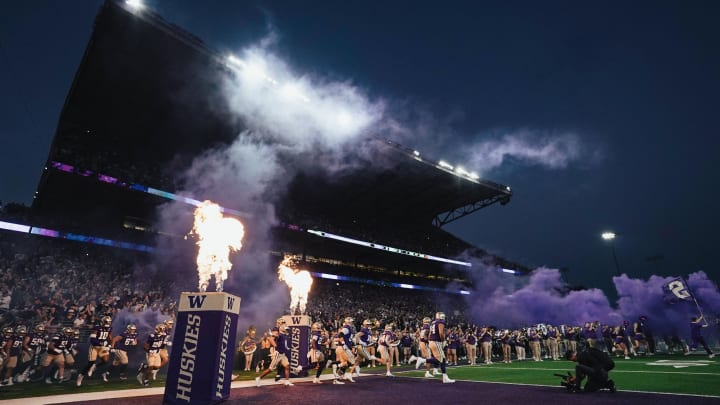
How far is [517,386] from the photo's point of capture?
9273mm

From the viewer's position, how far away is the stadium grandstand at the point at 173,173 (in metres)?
20.2

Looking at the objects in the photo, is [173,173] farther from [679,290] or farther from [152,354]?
[679,290]

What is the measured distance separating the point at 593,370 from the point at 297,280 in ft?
62.4

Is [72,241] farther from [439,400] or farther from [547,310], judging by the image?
[547,310]

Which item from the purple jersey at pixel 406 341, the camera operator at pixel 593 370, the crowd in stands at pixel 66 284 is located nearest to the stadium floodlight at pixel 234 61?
the crowd in stands at pixel 66 284

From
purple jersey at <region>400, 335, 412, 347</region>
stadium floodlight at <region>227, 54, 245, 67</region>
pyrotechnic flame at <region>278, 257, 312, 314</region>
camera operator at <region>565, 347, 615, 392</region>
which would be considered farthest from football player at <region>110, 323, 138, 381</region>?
stadium floodlight at <region>227, 54, 245, 67</region>

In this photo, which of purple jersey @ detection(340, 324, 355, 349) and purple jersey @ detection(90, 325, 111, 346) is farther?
purple jersey @ detection(340, 324, 355, 349)

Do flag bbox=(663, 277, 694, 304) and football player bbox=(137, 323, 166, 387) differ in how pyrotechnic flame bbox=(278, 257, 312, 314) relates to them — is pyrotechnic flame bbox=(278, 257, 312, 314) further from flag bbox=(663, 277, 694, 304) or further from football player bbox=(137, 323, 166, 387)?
flag bbox=(663, 277, 694, 304)

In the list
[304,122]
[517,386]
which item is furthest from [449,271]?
[517,386]

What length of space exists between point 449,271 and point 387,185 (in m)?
18.3

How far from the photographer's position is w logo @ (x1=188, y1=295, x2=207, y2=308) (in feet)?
21.6

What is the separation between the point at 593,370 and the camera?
314 inches

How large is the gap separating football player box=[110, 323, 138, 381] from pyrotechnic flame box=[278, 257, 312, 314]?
11.2 m

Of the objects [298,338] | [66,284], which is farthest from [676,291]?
[66,284]
